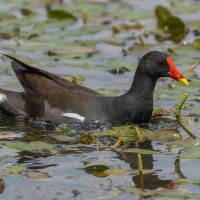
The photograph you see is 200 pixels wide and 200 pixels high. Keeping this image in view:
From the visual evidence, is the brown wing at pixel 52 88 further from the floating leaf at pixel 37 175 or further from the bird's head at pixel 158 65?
the floating leaf at pixel 37 175

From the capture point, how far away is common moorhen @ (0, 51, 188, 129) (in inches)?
336

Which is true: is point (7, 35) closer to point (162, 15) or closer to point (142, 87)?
point (162, 15)

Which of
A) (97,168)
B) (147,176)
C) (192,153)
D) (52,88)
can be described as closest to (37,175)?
(97,168)

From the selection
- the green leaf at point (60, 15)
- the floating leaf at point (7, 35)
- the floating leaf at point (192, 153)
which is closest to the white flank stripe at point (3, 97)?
the floating leaf at point (192, 153)

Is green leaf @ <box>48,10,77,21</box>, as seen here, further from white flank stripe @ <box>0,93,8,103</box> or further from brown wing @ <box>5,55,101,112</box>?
white flank stripe @ <box>0,93,8,103</box>

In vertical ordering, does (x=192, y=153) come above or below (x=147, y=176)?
above

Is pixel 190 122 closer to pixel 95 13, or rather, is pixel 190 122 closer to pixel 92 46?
pixel 92 46

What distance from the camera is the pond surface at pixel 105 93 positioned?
259 inches

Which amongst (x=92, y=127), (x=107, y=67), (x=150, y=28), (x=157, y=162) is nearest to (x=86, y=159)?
(x=157, y=162)

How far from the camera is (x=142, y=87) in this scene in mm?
8641

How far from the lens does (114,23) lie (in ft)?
42.9

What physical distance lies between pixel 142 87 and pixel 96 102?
0.53 m

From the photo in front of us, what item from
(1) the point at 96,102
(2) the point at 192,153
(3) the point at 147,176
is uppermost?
(1) the point at 96,102

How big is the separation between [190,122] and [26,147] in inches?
81.1
